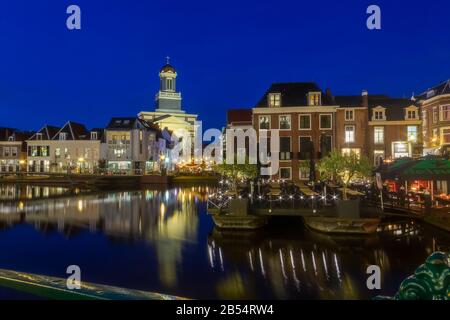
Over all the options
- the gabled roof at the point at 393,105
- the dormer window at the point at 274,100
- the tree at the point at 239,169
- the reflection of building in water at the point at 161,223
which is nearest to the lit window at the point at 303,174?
the dormer window at the point at 274,100

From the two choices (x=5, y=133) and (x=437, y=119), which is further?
(x=5, y=133)

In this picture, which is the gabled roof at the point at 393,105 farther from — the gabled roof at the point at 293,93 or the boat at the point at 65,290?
the boat at the point at 65,290

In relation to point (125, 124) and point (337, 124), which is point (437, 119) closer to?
point (337, 124)

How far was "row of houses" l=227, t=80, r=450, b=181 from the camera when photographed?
50.6 m

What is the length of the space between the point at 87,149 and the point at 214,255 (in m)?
74.3

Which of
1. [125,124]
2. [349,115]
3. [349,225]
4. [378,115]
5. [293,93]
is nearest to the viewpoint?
[349,225]

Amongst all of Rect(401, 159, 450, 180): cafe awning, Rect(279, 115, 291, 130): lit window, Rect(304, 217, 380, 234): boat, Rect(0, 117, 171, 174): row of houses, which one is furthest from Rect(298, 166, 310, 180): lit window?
Rect(0, 117, 171, 174): row of houses

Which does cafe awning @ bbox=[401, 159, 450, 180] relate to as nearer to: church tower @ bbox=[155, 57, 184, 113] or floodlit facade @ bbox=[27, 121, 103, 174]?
floodlit facade @ bbox=[27, 121, 103, 174]

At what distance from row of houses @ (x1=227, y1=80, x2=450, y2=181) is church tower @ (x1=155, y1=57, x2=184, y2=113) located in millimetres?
81499

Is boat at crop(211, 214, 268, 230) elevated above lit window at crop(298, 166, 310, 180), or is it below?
below

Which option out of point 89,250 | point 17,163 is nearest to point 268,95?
point 89,250

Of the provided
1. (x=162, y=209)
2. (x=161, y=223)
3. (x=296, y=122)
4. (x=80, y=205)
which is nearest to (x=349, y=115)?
(x=296, y=122)

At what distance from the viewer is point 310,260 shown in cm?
1959
